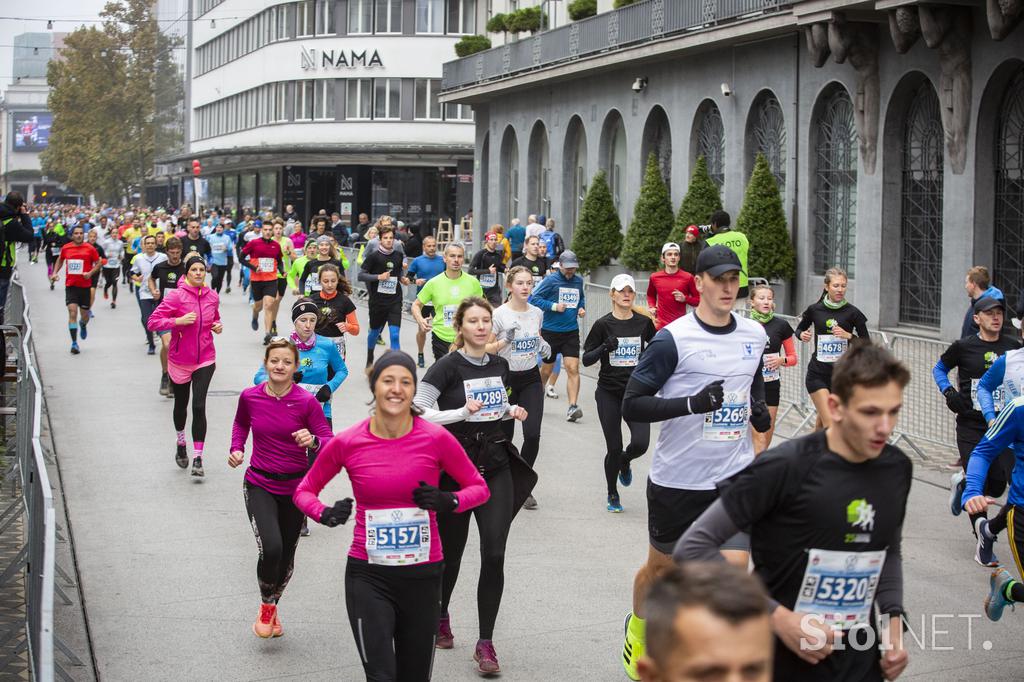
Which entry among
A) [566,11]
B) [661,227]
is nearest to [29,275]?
[566,11]

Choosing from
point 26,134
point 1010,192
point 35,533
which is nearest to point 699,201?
point 1010,192

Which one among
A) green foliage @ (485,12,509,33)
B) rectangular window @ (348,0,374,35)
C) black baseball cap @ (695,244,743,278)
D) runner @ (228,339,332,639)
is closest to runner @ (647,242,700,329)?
runner @ (228,339,332,639)

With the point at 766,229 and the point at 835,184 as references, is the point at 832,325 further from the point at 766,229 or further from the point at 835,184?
the point at 835,184

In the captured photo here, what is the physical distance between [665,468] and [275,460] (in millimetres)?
2371

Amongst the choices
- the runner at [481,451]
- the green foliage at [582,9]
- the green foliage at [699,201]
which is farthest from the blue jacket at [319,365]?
the green foliage at [582,9]

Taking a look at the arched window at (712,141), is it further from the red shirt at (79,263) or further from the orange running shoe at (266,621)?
the orange running shoe at (266,621)

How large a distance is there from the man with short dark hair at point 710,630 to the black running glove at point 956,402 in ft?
25.3

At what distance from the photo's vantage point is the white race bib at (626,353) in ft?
Answer: 37.7

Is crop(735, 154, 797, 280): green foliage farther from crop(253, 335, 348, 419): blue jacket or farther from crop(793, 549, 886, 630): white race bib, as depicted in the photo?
crop(793, 549, 886, 630): white race bib

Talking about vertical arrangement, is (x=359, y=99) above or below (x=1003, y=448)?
above

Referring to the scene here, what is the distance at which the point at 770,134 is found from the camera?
1123 inches

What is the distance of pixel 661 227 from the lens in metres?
31.2

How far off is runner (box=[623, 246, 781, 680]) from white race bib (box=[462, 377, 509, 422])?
3.95 feet

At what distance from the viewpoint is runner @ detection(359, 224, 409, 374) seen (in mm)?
19672
